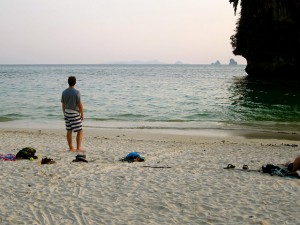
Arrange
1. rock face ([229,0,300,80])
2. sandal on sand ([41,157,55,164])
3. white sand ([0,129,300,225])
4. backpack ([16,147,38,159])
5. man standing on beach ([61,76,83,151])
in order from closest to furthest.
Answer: white sand ([0,129,300,225])
sandal on sand ([41,157,55,164])
backpack ([16,147,38,159])
man standing on beach ([61,76,83,151])
rock face ([229,0,300,80])

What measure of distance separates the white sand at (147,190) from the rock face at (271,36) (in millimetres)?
40805

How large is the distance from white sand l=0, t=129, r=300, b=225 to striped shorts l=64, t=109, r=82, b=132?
2.56ft

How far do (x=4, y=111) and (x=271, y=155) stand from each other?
18.5 metres

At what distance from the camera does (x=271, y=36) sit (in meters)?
51.8

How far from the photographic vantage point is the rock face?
4716 centimetres

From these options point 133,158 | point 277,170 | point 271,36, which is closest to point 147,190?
point 133,158

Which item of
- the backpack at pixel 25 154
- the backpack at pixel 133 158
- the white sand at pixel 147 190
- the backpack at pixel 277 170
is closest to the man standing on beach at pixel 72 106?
the white sand at pixel 147 190

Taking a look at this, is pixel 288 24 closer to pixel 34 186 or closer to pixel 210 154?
pixel 210 154

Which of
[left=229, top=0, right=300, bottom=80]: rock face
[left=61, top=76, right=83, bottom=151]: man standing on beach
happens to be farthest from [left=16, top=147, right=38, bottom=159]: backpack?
[left=229, top=0, right=300, bottom=80]: rock face

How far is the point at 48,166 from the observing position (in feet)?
28.1

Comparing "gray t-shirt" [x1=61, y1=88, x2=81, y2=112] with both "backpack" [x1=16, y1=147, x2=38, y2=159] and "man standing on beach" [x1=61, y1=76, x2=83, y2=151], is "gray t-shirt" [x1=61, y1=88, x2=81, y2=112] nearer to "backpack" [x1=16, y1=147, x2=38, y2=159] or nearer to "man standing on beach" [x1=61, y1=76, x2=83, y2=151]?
"man standing on beach" [x1=61, y1=76, x2=83, y2=151]

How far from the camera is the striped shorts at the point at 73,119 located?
32.8ft

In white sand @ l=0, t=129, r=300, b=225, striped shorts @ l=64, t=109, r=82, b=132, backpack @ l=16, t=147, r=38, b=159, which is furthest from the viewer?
striped shorts @ l=64, t=109, r=82, b=132

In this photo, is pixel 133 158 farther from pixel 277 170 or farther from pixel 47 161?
pixel 277 170
